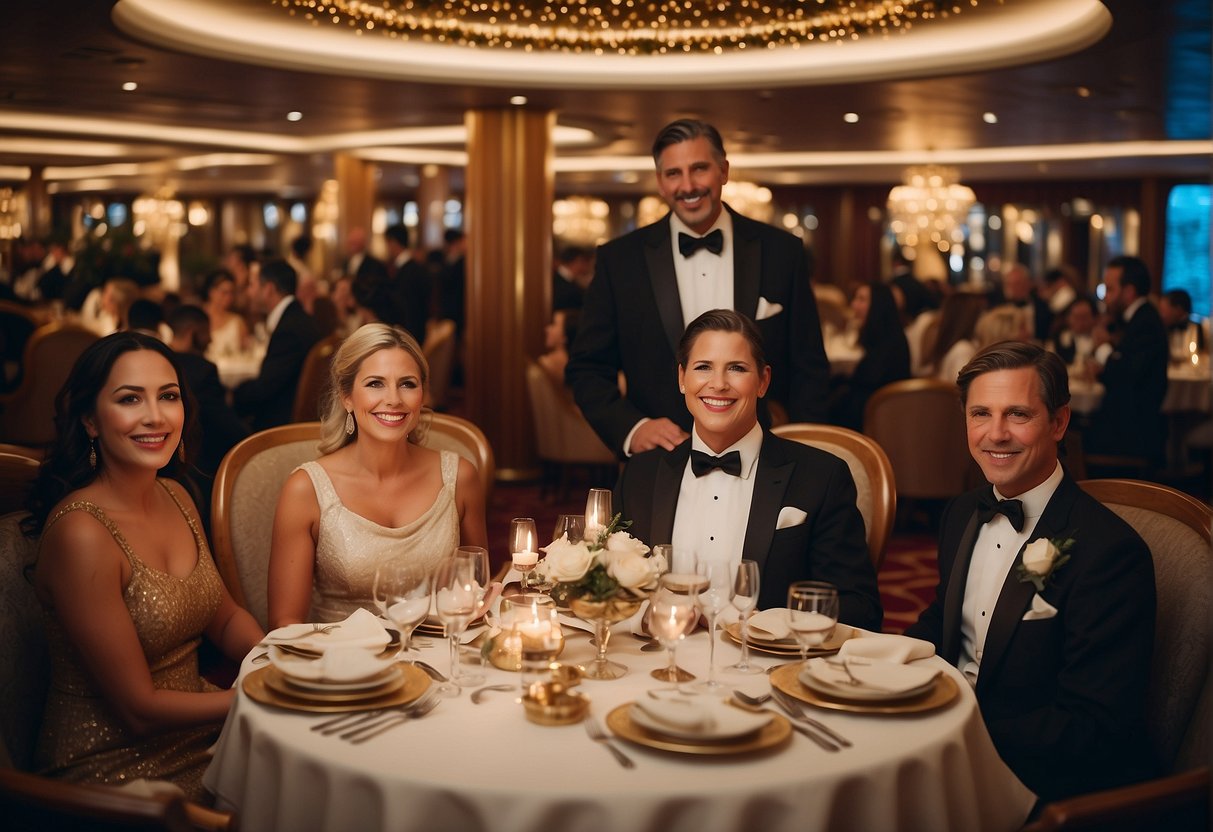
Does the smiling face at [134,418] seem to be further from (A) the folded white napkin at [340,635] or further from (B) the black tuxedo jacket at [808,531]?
(B) the black tuxedo jacket at [808,531]

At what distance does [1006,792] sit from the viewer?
2.08 metres

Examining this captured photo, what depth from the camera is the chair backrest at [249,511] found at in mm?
3109

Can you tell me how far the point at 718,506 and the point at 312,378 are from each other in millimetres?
4151

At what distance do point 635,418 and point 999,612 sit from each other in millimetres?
1379

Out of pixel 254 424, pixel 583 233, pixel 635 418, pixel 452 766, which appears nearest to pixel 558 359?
pixel 254 424

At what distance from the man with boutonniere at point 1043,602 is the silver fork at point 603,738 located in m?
0.84

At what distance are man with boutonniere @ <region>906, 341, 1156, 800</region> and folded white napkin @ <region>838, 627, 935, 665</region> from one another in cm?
22

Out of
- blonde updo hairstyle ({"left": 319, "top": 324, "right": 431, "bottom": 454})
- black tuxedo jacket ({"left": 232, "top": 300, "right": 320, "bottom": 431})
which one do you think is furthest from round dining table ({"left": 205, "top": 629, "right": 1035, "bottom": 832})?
black tuxedo jacket ({"left": 232, "top": 300, "right": 320, "bottom": 431})

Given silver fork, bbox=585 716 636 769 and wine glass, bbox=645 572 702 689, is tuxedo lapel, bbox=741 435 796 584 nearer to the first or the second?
wine glass, bbox=645 572 702 689

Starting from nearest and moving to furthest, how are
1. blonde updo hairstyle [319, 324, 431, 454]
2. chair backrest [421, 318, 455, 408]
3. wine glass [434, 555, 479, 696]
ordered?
wine glass [434, 555, 479, 696], blonde updo hairstyle [319, 324, 431, 454], chair backrest [421, 318, 455, 408]

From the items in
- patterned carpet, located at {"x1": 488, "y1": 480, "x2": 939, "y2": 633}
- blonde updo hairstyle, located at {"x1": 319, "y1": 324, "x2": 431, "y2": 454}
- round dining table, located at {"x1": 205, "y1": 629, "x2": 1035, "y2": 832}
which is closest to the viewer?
round dining table, located at {"x1": 205, "y1": 629, "x2": 1035, "y2": 832}

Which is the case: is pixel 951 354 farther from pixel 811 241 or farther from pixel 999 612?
pixel 811 241

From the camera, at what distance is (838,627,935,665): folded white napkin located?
87.0 inches

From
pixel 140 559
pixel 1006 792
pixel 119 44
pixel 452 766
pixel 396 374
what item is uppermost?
pixel 119 44
